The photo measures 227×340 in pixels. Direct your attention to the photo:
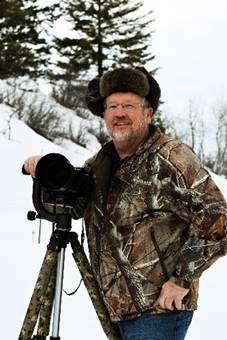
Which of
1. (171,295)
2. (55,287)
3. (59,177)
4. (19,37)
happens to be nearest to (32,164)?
(59,177)

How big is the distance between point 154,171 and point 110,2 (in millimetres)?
22538

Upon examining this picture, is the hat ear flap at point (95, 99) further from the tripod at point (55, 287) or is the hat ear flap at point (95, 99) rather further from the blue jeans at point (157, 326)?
the blue jeans at point (157, 326)

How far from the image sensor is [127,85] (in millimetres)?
2139

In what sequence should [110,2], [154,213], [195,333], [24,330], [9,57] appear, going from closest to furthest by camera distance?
[154,213]
[24,330]
[195,333]
[9,57]
[110,2]

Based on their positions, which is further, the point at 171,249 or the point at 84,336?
the point at 84,336

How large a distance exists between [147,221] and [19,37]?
62.1ft

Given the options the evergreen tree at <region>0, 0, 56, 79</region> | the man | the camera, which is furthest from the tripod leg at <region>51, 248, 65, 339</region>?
the evergreen tree at <region>0, 0, 56, 79</region>

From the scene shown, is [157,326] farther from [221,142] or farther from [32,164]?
[221,142]

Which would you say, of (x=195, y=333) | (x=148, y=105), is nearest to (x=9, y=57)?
(x=195, y=333)

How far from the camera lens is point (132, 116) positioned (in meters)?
2.12

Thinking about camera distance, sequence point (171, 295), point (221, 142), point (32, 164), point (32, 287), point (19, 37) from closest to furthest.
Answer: point (171, 295) → point (32, 164) → point (32, 287) → point (19, 37) → point (221, 142)

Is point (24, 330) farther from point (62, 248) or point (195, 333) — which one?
point (195, 333)

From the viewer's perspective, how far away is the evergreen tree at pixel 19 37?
1892cm

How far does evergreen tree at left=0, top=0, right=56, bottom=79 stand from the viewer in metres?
18.9
